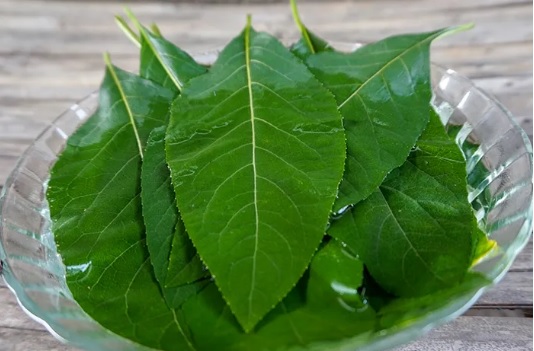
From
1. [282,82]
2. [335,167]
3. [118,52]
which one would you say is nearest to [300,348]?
[335,167]

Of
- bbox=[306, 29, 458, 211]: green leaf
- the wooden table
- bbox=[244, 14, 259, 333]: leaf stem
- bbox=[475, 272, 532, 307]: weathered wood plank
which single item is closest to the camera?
bbox=[244, 14, 259, 333]: leaf stem

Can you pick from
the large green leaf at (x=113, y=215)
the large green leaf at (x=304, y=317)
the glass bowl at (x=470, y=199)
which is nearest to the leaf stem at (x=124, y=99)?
the large green leaf at (x=113, y=215)

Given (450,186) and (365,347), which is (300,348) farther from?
(450,186)

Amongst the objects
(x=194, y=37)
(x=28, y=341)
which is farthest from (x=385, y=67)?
(x=194, y=37)

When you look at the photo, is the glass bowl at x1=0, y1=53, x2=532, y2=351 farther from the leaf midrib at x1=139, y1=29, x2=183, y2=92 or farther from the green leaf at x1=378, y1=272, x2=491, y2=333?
the leaf midrib at x1=139, y1=29, x2=183, y2=92

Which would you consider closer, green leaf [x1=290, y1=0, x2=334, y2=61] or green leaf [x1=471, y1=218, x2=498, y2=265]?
green leaf [x1=471, y1=218, x2=498, y2=265]

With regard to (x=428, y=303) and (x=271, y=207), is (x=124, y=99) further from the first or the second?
(x=428, y=303)

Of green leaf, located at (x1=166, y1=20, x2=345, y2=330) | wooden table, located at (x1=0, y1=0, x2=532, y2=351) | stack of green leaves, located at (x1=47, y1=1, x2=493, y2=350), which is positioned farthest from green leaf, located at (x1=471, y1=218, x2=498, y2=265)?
wooden table, located at (x1=0, y1=0, x2=532, y2=351)
